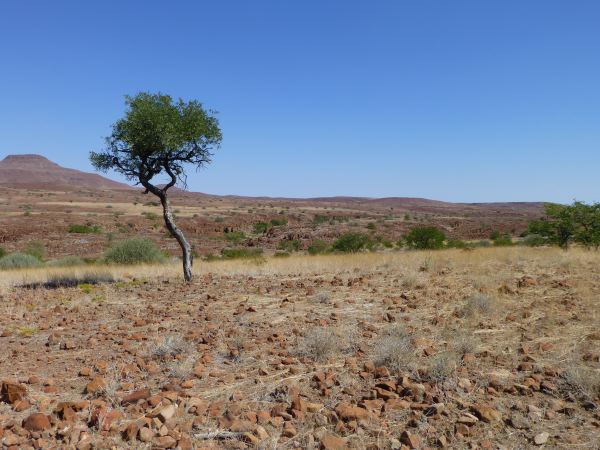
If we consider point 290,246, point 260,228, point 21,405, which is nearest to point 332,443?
Result: point 21,405

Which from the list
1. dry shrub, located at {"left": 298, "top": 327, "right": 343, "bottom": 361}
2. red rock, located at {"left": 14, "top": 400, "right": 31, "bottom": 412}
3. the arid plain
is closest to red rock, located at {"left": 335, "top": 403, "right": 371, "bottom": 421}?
the arid plain

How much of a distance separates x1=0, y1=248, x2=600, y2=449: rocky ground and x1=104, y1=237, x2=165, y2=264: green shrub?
10.6 meters

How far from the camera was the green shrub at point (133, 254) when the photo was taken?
809 inches

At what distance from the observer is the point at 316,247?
3100cm

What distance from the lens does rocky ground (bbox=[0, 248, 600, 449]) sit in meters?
4.03

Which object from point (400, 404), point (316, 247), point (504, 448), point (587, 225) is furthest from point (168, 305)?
point (316, 247)

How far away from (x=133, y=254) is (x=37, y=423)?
682 inches

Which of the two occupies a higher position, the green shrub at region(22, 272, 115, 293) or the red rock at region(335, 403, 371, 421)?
the red rock at region(335, 403, 371, 421)

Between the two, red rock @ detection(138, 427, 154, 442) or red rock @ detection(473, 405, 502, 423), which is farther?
red rock @ detection(473, 405, 502, 423)

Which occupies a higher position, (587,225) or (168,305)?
(587,225)

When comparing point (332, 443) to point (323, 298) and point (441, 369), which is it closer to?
point (441, 369)

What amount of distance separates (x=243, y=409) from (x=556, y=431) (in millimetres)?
2890

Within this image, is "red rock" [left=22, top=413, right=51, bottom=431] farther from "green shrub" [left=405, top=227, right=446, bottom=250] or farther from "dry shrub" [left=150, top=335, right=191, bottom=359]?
"green shrub" [left=405, top=227, right=446, bottom=250]

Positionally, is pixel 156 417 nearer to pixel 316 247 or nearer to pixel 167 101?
pixel 167 101
